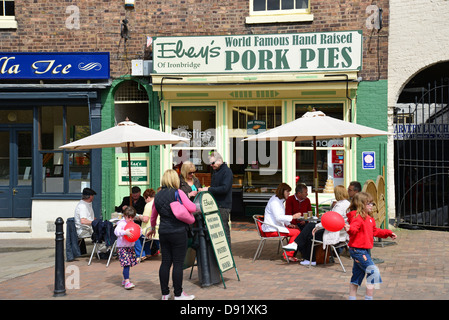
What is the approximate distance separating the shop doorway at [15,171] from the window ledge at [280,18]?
591cm

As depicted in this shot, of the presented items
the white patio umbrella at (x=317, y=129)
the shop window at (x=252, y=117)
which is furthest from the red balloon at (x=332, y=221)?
the shop window at (x=252, y=117)

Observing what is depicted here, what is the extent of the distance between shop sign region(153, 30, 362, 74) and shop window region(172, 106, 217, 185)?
3.23ft

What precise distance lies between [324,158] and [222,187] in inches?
197

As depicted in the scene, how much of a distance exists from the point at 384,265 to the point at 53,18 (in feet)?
30.5

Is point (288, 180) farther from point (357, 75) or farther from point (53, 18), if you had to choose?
point (53, 18)

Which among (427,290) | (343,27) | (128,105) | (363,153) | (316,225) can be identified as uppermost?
(343,27)

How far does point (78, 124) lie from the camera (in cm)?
1300

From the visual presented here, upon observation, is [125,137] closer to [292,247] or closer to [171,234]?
[171,234]

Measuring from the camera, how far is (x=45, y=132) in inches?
515

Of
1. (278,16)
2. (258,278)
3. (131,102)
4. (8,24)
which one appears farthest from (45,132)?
(258,278)

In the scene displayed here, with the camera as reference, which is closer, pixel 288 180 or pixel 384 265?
pixel 384 265

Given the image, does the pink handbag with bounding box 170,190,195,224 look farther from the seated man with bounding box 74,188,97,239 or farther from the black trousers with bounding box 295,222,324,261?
the seated man with bounding box 74,188,97,239

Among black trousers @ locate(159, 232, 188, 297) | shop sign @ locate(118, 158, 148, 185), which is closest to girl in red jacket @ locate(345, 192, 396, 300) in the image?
black trousers @ locate(159, 232, 188, 297)
